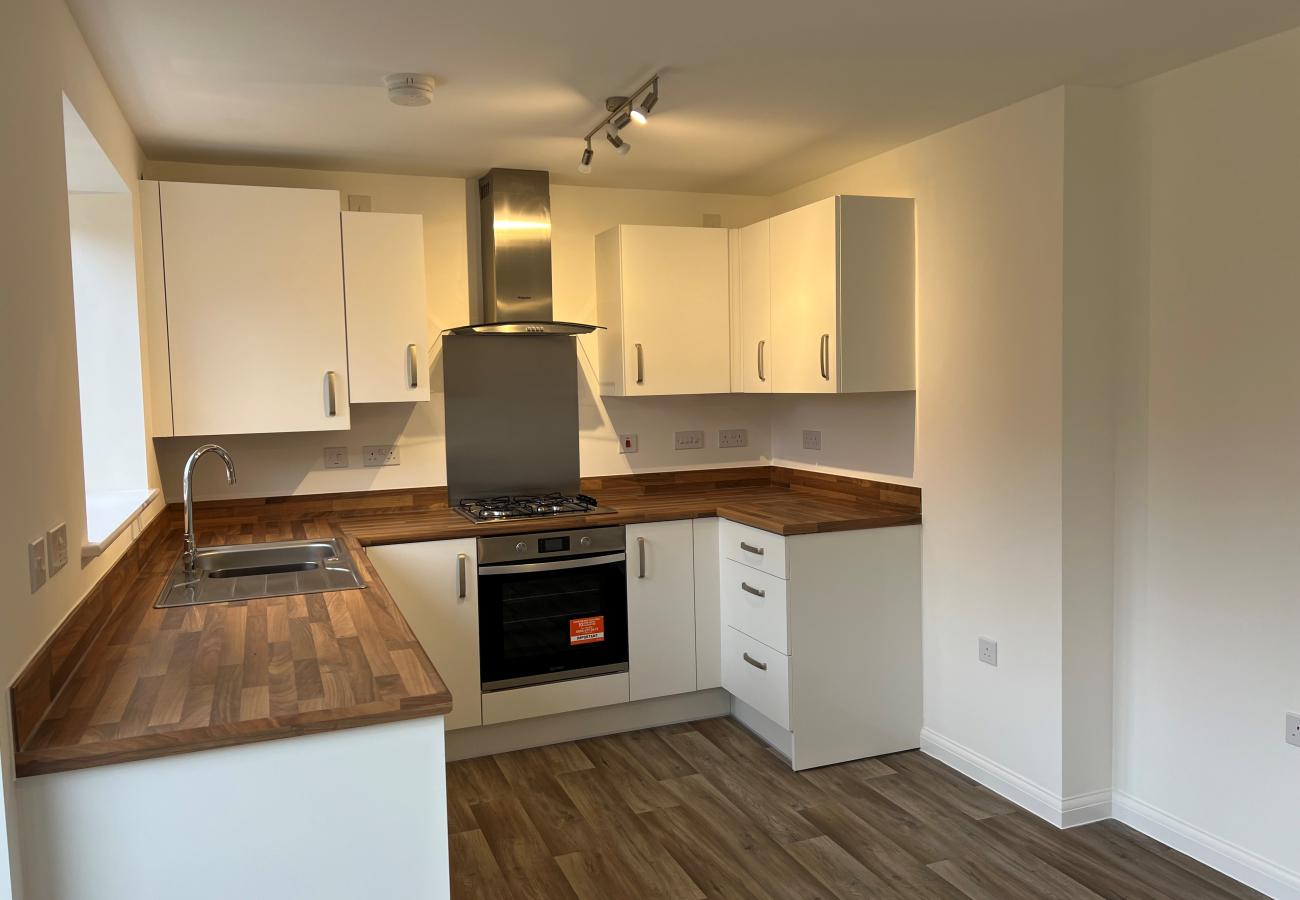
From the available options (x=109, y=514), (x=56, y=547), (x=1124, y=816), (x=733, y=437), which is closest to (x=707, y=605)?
(x=733, y=437)

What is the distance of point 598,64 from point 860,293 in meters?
1.42

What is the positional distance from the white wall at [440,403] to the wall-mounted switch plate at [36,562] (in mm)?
2090

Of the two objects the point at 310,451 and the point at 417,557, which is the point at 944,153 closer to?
the point at 417,557

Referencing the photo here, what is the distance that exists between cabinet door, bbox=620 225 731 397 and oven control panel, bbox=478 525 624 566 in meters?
0.70

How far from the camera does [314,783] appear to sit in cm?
176

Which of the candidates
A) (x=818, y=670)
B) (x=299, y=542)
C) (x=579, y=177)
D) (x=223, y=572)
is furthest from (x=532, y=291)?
(x=818, y=670)

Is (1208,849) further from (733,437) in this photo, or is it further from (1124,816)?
(733,437)

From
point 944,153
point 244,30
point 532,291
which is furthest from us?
point 532,291

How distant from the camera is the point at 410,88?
9.46ft

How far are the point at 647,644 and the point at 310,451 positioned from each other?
64.3 inches

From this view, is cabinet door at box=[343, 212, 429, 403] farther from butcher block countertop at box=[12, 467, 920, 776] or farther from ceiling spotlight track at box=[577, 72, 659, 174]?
ceiling spotlight track at box=[577, 72, 659, 174]

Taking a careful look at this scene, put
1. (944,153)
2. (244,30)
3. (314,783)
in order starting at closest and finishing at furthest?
(314,783) < (244,30) < (944,153)

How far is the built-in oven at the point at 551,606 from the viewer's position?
3787 mm

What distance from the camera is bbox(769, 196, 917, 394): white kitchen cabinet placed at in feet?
12.1
